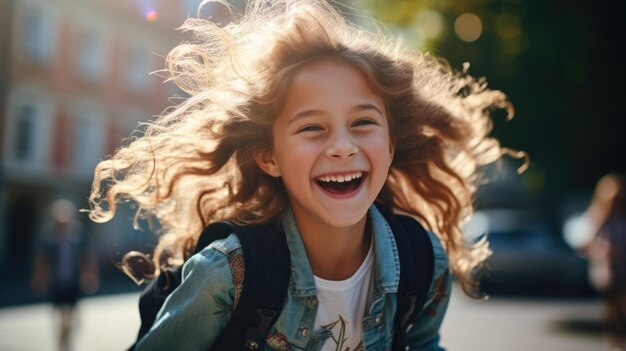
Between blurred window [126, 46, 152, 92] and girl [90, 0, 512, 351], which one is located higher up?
blurred window [126, 46, 152, 92]

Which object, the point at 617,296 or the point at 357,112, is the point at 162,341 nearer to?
the point at 357,112

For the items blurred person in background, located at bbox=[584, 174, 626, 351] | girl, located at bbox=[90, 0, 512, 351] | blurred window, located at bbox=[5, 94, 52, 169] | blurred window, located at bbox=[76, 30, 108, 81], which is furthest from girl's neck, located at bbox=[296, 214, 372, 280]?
→ blurred window, located at bbox=[76, 30, 108, 81]

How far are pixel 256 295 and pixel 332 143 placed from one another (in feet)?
1.98

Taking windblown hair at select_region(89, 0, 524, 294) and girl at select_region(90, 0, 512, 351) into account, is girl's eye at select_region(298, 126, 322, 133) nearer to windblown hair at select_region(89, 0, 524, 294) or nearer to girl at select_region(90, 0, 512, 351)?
girl at select_region(90, 0, 512, 351)

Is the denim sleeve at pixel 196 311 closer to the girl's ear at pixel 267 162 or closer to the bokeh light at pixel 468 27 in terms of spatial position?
the girl's ear at pixel 267 162

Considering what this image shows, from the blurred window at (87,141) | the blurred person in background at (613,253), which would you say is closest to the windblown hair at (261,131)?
the blurred person in background at (613,253)

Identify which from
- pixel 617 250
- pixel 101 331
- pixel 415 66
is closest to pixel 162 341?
pixel 415 66

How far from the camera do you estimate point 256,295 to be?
2395 mm

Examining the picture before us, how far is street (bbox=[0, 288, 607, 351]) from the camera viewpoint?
877 centimetres

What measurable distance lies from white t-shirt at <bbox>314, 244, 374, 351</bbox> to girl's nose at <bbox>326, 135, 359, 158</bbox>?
0.47m

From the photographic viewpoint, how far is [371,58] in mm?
2887

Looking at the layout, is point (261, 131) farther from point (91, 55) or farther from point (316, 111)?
point (91, 55)

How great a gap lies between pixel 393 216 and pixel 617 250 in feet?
17.2

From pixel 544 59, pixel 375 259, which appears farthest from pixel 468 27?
pixel 375 259
